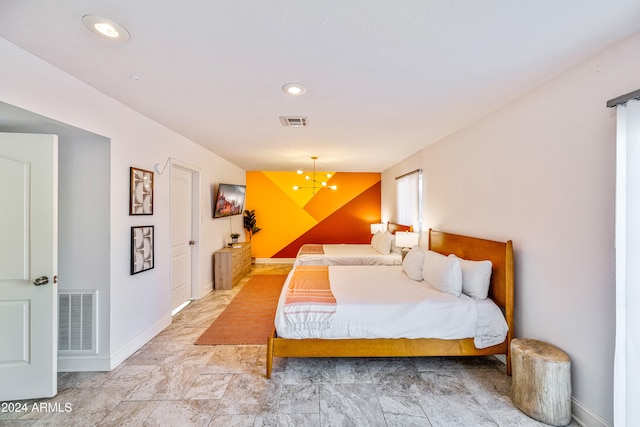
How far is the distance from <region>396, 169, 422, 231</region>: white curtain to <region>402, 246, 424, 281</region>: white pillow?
115 cm

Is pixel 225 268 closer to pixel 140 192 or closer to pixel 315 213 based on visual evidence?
pixel 140 192

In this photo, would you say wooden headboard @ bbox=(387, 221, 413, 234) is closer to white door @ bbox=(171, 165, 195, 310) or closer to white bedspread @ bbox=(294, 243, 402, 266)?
white bedspread @ bbox=(294, 243, 402, 266)

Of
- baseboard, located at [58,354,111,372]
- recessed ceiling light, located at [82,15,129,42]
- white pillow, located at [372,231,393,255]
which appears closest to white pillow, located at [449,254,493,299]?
white pillow, located at [372,231,393,255]

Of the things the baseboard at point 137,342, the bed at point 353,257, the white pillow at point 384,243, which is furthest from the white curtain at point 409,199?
the baseboard at point 137,342

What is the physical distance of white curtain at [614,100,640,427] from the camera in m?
1.51

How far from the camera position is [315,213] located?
7.26 m

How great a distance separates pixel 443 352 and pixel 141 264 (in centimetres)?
322

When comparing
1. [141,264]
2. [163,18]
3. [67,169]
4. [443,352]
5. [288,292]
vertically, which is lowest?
[443,352]

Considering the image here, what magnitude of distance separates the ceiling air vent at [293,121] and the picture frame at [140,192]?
166 centimetres

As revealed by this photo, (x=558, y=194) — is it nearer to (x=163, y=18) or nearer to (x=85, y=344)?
(x=163, y=18)

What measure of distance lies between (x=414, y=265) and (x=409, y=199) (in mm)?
2041

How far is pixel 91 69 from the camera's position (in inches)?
77.9

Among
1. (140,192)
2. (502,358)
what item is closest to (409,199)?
(502,358)

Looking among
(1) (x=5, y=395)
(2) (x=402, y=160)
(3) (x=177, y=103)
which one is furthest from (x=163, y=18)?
(2) (x=402, y=160)
